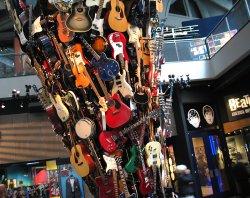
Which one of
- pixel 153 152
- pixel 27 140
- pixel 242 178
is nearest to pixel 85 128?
pixel 153 152

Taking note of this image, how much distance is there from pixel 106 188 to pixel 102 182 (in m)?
0.07

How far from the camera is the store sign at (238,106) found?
11394 millimetres

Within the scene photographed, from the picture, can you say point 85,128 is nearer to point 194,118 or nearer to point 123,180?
point 123,180

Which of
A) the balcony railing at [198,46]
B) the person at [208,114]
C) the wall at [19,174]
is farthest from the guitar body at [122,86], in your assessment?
the wall at [19,174]

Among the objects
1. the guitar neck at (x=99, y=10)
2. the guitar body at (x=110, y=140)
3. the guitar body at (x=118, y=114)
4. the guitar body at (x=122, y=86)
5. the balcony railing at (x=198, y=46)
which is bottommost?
the guitar body at (x=110, y=140)

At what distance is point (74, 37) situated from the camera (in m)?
3.55

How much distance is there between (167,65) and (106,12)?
8321 mm

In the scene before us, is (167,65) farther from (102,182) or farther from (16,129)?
(102,182)

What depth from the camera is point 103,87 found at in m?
3.48

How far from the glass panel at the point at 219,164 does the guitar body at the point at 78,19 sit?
1032cm

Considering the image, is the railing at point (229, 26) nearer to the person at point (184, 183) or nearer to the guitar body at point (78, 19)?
the person at point (184, 183)

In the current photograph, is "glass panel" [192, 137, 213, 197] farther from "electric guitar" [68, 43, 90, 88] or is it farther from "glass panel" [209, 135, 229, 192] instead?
"electric guitar" [68, 43, 90, 88]

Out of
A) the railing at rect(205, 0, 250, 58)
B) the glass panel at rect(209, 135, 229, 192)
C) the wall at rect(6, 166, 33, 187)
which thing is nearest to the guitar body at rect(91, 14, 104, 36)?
the railing at rect(205, 0, 250, 58)

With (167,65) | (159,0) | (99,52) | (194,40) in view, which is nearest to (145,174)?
(99,52)
